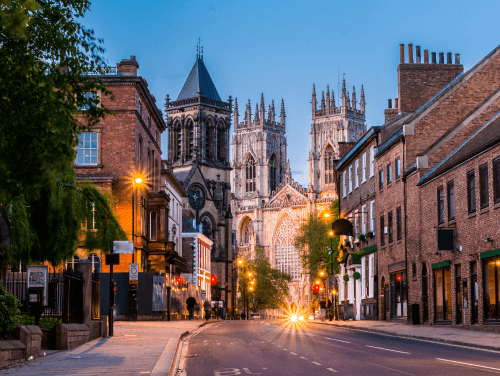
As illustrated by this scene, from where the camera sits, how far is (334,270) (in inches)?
2525

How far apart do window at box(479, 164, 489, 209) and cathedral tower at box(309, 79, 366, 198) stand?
125m

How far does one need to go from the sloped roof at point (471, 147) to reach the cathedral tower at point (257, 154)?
128 m

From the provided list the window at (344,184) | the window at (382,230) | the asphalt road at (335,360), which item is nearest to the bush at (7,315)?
the asphalt road at (335,360)

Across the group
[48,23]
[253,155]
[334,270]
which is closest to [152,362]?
[48,23]

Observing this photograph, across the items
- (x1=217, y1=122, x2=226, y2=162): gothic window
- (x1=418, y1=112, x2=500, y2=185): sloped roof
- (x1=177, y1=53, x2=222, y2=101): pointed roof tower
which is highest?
(x1=177, y1=53, x2=222, y2=101): pointed roof tower

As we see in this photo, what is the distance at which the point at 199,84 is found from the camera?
12975 cm

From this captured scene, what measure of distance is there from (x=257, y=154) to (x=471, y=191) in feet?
457

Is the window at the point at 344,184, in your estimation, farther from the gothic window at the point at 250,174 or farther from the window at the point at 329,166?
the gothic window at the point at 250,174

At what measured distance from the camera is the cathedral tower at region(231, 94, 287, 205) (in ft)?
550

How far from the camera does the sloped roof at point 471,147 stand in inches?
1142

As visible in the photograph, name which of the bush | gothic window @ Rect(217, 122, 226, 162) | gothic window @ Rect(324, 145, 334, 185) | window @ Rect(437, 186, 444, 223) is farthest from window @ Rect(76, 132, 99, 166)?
gothic window @ Rect(324, 145, 334, 185)

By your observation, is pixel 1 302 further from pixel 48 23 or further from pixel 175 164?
pixel 175 164

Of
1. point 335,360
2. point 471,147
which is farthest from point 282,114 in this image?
point 335,360

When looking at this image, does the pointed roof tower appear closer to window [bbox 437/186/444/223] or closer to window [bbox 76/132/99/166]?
window [bbox 76/132/99/166]
